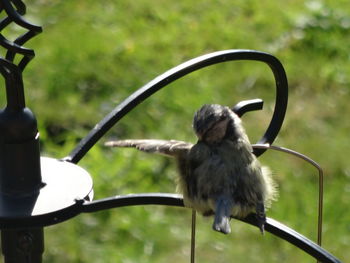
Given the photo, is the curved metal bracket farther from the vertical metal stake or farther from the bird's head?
the bird's head

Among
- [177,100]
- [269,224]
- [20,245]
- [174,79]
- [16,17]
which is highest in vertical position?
[16,17]

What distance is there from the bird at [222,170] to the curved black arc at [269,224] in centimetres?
11

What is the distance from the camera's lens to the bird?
1.95m

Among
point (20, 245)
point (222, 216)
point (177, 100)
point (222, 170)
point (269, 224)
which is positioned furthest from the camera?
A: point (177, 100)

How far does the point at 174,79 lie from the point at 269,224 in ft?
1.45

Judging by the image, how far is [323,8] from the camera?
5680mm

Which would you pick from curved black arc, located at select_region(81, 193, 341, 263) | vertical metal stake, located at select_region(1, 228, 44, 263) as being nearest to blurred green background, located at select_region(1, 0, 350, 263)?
curved black arc, located at select_region(81, 193, 341, 263)

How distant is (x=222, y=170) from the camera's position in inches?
78.2

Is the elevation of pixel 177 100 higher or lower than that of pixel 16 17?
lower

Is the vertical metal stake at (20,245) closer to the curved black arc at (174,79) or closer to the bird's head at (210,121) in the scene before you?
the curved black arc at (174,79)

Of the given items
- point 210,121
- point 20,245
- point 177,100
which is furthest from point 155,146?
point 177,100

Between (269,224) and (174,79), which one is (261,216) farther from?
(174,79)

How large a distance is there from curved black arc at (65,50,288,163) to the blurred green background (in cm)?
144

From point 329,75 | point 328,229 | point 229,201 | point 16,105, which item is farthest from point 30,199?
point 329,75
